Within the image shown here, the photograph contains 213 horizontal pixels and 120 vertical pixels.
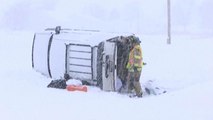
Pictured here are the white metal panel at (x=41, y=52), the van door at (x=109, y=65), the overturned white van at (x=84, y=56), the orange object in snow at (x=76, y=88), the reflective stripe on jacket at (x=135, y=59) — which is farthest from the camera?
the white metal panel at (x=41, y=52)

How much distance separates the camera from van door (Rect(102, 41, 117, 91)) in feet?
51.6

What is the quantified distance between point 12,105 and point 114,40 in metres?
4.31

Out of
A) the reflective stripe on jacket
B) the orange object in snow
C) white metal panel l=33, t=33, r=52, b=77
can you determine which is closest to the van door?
the orange object in snow

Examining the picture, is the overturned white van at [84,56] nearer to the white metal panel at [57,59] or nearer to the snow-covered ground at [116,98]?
the white metal panel at [57,59]

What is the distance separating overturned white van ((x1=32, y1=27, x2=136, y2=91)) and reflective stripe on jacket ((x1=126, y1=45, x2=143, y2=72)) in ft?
3.00

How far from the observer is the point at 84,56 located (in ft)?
56.3

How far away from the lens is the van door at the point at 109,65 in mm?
15734

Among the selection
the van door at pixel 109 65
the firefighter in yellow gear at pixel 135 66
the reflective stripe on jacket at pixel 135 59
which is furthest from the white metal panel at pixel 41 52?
the reflective stripe on jacket at pixel 135 59

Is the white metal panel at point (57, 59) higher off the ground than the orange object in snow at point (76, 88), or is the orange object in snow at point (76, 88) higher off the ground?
the white metal panel at point (57, 59)

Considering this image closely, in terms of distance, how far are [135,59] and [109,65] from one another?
3.93ft

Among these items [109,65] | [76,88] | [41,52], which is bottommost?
[76,88]

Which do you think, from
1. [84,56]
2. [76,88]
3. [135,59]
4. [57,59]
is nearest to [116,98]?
[135,59]

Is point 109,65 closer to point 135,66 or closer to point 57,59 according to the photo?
point 135,66

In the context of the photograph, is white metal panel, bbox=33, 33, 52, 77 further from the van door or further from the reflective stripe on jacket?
the reflective stripe on jacket
